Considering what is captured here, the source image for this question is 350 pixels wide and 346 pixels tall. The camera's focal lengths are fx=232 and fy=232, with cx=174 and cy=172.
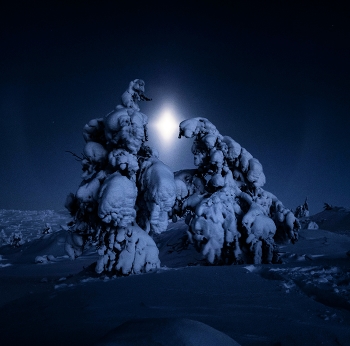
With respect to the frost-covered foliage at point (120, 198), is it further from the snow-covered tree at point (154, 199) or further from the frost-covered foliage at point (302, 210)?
the frost-covered foliage at point (302, 210)

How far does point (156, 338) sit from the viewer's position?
0.93m

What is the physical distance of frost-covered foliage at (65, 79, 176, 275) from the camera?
4.43 metres

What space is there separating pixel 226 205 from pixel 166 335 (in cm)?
547

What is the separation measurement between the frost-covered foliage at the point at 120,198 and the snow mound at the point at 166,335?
3.38 meters

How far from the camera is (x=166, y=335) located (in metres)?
0.94

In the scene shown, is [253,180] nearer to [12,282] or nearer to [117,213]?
[117,213]

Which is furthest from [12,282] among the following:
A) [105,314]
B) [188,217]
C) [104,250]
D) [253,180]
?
[253,180]

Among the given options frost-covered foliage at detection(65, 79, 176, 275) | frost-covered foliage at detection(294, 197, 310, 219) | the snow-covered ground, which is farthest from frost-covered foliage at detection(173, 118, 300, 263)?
frost-covered foliage at detection(294, 197, 310, 219)

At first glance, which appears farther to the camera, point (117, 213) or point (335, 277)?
point (117, 213)

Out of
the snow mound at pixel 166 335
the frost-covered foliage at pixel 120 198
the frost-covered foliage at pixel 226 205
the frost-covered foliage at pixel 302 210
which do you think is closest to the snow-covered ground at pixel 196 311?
the snow mound at pixel 166 335

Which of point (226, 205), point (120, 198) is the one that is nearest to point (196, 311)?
point (120, 198)

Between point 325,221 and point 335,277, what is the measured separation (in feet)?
69.1

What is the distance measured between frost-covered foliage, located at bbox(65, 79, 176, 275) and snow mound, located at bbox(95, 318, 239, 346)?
3378 millimetres

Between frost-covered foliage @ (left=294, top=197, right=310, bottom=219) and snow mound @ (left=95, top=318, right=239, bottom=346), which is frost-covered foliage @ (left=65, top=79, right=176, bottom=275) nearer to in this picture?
snow mound @ (left=95, top=318, right=239, bottom=346)
